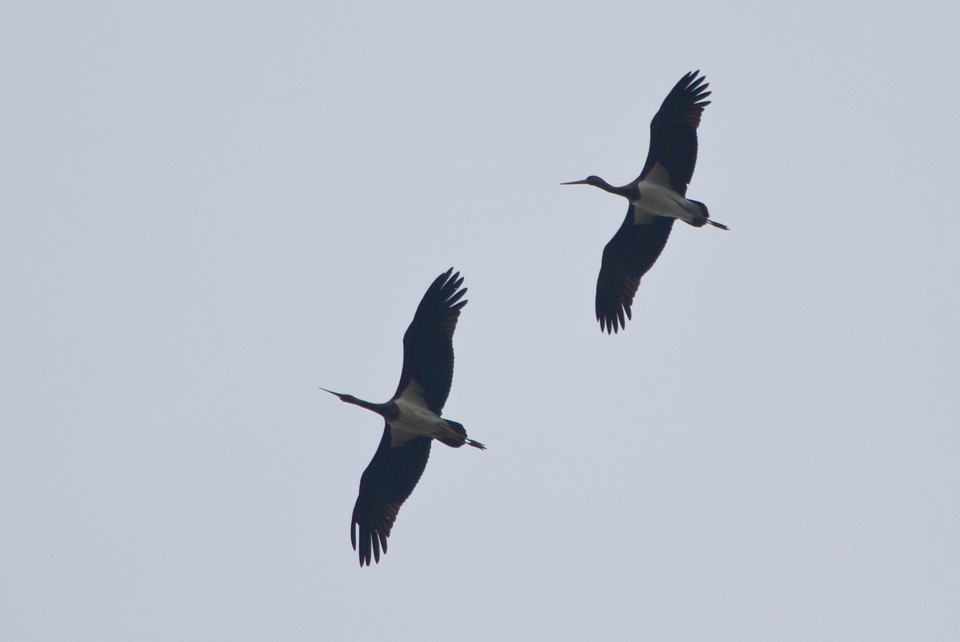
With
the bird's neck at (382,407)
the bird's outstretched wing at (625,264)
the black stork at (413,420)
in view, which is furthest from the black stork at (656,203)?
the bird's neck at (382,407)

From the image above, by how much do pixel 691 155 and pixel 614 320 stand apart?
10.6 ft

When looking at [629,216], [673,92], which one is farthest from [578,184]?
[673,92]

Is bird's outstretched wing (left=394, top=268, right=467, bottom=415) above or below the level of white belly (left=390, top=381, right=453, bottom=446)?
above

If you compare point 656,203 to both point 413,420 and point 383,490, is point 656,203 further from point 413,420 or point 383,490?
point 383,490

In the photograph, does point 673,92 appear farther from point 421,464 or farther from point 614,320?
point 421,464

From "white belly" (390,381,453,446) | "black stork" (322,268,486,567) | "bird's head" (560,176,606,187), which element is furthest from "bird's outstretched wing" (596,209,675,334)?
"white belly" (390,381,453,446)

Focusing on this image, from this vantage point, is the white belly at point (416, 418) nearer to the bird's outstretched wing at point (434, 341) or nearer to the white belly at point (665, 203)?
the bird's outstretched wing at point (434, 341)

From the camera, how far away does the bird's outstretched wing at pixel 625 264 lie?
22562 millimetres

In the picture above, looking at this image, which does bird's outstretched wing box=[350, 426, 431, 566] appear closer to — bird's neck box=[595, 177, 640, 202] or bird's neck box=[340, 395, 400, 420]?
bird's neck box=[340, 395, 400, 420]

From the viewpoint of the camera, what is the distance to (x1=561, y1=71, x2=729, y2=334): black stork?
2130 centimetres

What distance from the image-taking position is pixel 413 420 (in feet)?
63.2

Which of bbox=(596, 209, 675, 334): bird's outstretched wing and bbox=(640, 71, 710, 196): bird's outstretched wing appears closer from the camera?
bbox=(640, 71, 710, 196): bird's outstretched wing

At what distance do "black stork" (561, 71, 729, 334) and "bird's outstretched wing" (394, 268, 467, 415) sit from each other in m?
4.31

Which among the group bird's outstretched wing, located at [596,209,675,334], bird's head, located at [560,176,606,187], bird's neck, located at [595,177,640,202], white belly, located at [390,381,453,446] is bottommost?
white belly, located at [390,381,453,446]
